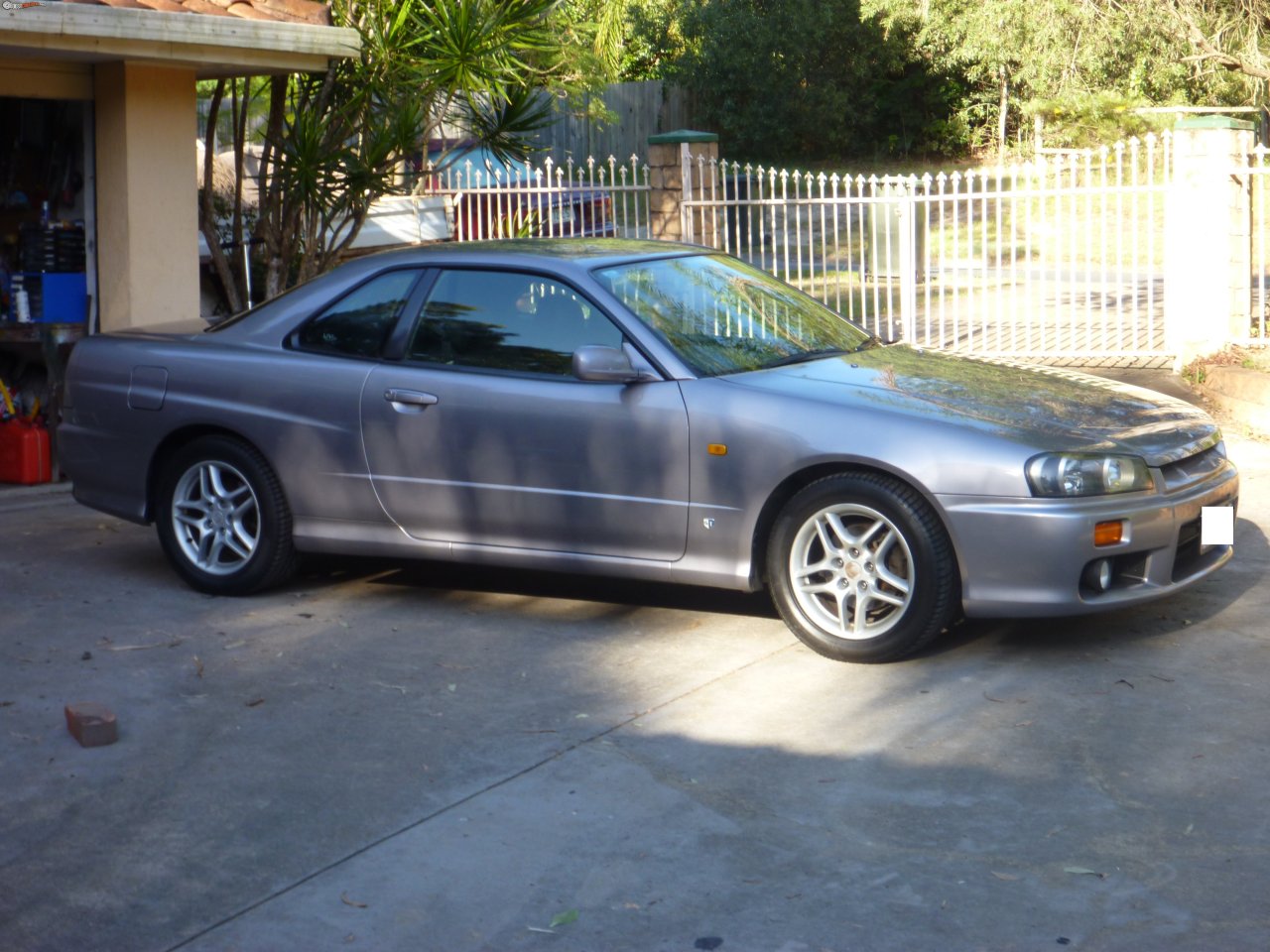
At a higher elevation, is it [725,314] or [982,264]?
[982,264]

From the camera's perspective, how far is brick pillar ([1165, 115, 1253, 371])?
480 inches

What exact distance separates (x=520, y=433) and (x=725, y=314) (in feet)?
3.41

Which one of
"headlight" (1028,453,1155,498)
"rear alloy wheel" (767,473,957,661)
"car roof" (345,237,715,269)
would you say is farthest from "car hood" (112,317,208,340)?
"headlight" (1028,453,1155,498)

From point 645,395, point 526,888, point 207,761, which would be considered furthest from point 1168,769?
point 207,761

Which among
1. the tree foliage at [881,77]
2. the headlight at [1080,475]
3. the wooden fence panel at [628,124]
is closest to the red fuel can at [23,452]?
the headlight at [1080,475]

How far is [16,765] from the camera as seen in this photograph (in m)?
4.95

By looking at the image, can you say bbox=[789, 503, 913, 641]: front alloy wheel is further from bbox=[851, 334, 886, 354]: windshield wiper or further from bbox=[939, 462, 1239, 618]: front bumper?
bbox=[851, 334, 886, 354]: windshield wiper

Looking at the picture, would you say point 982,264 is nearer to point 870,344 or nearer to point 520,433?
point 870,344

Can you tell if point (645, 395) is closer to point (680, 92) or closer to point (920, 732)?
point (920, 732)

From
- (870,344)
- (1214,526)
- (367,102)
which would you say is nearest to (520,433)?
(870,344)

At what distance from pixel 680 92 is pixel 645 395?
90.3ft

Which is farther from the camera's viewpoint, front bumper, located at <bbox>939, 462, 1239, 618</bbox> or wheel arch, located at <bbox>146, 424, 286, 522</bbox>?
wheel arch, located at <bbox>146, 424, 286, 522</bbox>

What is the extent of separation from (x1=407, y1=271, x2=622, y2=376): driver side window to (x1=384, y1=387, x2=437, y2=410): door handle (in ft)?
0.55

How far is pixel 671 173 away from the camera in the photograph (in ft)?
49.5
